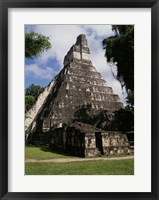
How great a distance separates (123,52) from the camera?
5422 millimetres

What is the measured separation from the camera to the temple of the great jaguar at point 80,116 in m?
5.35

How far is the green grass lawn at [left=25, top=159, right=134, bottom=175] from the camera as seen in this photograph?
516 cm

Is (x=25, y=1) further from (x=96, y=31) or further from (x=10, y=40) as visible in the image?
(x=96, y=31)

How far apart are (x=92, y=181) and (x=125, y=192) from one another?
1.34 ft

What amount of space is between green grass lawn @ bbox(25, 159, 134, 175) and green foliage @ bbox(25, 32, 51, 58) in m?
1.36

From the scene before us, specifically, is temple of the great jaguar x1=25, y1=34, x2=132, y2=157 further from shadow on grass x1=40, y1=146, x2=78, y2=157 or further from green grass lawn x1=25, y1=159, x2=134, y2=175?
green grass lawn x1=25, y1=159, x2=134, y2=175

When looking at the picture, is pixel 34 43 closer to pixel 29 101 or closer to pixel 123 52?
pixel 29 101

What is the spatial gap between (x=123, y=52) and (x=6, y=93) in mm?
1549

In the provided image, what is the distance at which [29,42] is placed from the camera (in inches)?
208

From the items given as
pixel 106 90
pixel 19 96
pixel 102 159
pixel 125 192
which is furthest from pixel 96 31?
pixel 125 192

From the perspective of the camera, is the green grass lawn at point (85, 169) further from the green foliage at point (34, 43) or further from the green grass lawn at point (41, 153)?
the green foliage at point (34, 43)

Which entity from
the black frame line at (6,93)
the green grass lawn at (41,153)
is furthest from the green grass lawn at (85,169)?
the black frame line at (6,93)

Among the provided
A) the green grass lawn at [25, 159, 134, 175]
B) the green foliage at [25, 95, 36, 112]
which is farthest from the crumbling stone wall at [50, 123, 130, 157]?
the green foliage at [25, 95, 36, 112]

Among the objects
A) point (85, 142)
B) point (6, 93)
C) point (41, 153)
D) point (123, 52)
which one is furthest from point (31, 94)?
point (123, 52)
